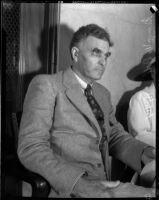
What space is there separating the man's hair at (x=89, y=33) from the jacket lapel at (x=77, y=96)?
12 centimetres

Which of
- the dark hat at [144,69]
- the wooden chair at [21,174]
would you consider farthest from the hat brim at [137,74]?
the wooden chair at [21,174]

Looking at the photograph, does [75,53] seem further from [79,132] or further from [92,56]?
[79,132]

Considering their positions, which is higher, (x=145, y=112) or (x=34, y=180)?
(x=145, y=112)

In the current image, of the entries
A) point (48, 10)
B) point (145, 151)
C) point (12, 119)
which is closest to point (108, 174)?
point (145, 151)

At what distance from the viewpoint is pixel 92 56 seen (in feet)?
2.99

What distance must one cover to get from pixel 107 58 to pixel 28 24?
334 millimetres

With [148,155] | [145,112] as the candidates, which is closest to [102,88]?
[145,112]

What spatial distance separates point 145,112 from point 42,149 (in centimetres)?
37

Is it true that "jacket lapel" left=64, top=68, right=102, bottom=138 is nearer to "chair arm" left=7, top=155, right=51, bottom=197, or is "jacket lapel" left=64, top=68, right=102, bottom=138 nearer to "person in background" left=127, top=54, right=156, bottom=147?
"person in background" left=127, top=54, right=156, bottom=147

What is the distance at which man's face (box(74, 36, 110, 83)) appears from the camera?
91 cm

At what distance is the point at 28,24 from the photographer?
3.29ft

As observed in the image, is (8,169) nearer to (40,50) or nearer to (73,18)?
(40,50)

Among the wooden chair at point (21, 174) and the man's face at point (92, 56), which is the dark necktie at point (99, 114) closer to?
the man's face at point (92, 56)

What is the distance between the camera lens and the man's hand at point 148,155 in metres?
0.93
